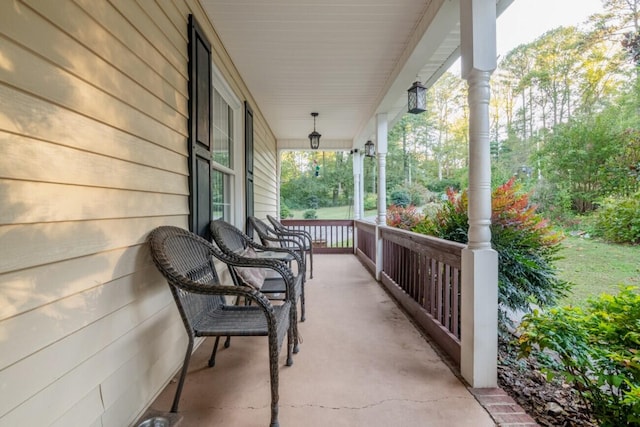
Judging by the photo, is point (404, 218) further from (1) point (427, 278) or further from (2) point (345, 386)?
(2) point (345, 386)

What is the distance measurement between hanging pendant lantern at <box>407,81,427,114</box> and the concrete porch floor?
2.05 meters

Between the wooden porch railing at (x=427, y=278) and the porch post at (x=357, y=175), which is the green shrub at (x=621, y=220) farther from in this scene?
the porch post at (x=357, y=175)

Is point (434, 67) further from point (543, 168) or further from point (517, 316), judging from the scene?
point (543, 168)

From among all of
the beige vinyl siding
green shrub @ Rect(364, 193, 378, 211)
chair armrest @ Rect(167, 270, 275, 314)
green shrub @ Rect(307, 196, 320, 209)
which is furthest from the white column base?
green shrub @ Rect(364, 193, 378, 211)

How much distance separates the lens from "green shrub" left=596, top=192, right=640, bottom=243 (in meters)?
2.78

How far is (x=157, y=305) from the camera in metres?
1.79

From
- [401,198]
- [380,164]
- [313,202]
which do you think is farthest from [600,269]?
[313,202]

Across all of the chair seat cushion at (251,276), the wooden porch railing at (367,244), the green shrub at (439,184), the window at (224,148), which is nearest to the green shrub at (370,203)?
the green shrub at (439,184)

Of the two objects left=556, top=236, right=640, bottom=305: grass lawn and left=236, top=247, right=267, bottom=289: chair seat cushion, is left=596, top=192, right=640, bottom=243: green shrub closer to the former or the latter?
left=556, top=236, right=640, bottom=305: grass lawn

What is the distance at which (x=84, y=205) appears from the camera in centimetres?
120

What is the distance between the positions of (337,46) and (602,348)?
3029mm

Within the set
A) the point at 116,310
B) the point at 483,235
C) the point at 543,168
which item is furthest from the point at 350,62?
the point at 543,168

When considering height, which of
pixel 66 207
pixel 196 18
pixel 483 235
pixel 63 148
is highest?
pixel 196 18

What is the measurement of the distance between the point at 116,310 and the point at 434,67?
12.3ft
